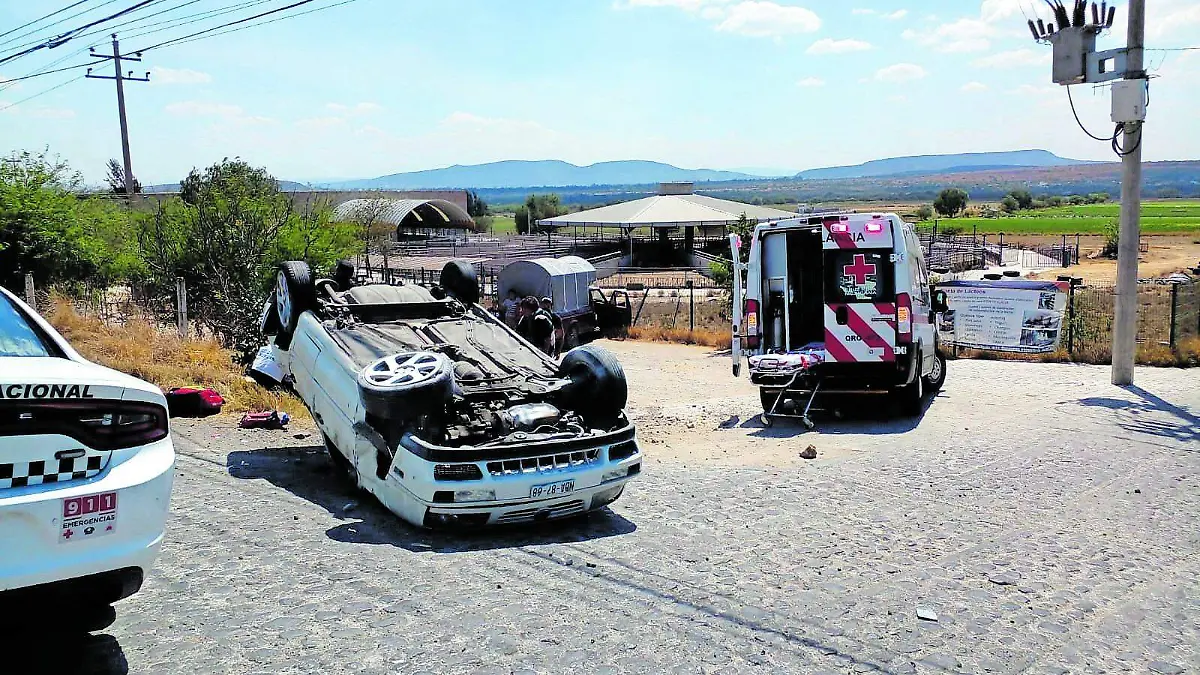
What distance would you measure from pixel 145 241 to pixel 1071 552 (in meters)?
21.7

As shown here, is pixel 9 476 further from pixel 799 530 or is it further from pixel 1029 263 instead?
pixel 1029 263

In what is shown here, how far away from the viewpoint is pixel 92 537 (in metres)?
4.41

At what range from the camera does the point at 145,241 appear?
77.3 feet

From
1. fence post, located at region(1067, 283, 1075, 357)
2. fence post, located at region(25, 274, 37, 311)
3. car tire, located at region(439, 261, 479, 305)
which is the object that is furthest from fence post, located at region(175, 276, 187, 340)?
fence post, located at region(1067, 283, 1075, 357)

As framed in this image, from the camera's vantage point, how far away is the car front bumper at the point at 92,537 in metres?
4.19

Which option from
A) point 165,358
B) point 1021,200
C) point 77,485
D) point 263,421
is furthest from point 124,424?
point 1021,200

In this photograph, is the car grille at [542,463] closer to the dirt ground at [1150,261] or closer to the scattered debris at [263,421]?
the scattered debris at [263,421]

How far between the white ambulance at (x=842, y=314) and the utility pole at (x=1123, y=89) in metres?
3.69

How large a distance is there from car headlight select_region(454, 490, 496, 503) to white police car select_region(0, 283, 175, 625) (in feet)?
8.55

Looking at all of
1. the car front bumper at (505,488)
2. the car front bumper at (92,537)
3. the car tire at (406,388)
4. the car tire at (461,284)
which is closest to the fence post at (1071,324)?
the car tire at (461,284)

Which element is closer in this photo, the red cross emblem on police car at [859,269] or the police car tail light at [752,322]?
the red cross emblem on police car at [859,269]

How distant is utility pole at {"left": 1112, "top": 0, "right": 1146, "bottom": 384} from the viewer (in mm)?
14805

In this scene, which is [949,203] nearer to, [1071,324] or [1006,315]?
[1071,324]

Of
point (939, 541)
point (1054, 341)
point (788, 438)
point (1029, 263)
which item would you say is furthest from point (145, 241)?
point (1029, 263)
